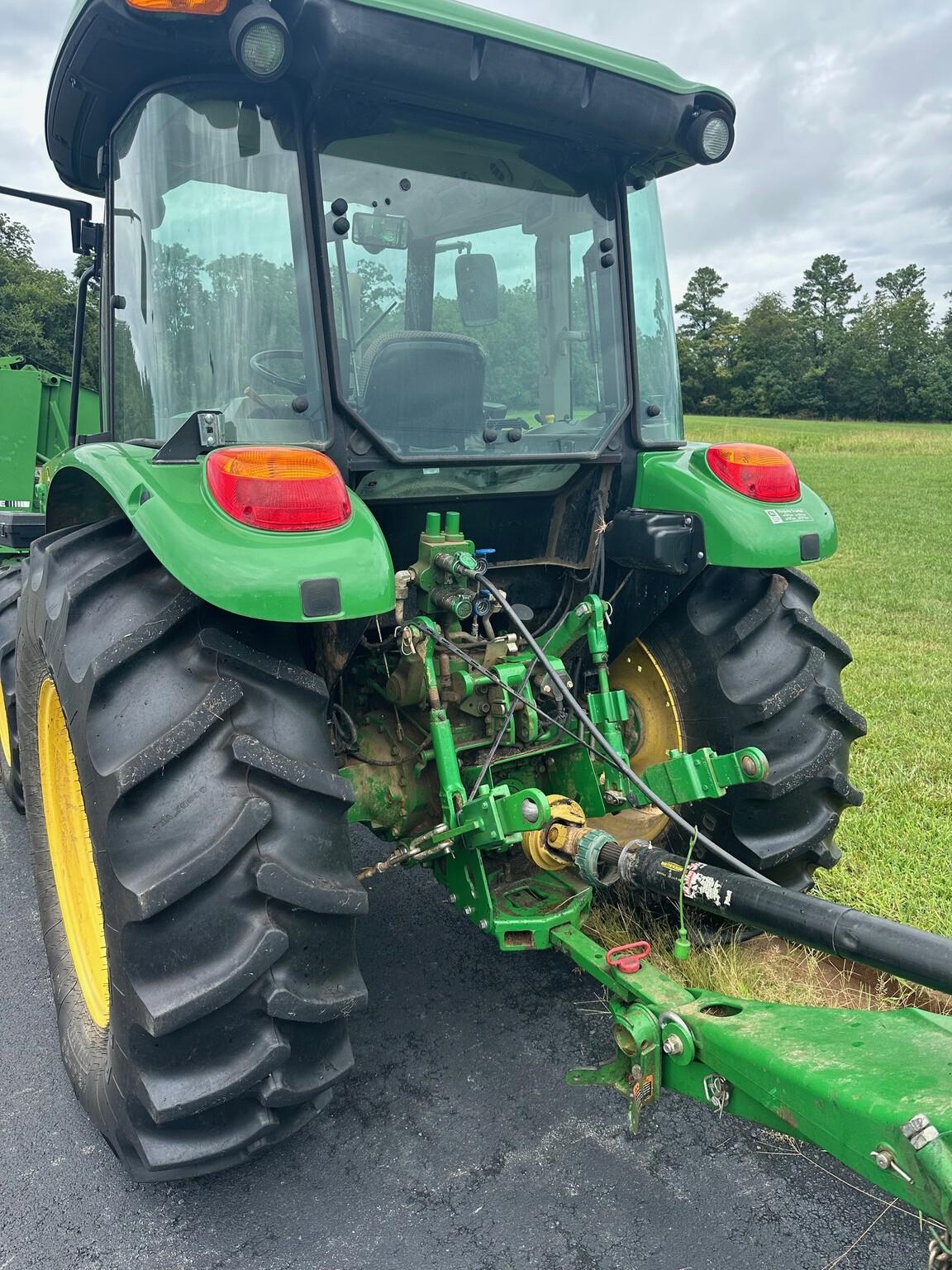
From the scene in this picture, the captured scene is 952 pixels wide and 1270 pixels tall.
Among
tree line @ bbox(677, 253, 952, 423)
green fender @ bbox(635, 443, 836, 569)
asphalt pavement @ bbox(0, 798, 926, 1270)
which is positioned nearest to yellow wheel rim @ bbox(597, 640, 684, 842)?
green fender @ bbox(635, 443, 836, 569)

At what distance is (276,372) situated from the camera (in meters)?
2.10

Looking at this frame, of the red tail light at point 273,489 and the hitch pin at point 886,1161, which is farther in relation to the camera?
the red tail light at point 273,489

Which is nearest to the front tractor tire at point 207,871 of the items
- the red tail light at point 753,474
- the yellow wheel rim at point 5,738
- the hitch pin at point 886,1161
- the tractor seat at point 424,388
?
the tractor seat at point 424,388

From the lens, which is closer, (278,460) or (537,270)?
(278,460)

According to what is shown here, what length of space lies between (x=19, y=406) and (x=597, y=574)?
4575mm

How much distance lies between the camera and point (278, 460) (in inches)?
→ 70.1

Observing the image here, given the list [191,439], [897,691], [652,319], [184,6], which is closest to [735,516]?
[652,319]

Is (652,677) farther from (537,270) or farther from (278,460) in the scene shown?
(278,460)

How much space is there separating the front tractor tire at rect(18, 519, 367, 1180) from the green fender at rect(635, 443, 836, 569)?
1153 mm

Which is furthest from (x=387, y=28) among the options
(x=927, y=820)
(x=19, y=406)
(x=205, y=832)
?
(x=19, y=406)

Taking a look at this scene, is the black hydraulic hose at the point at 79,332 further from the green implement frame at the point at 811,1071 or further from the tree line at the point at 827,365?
the tree line at the point at 827,365

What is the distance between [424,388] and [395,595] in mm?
607

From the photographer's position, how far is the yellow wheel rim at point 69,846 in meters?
2.41

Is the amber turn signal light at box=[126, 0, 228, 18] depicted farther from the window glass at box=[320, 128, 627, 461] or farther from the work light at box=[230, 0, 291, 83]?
the window glass at box=[320, 128, 627, 461]
